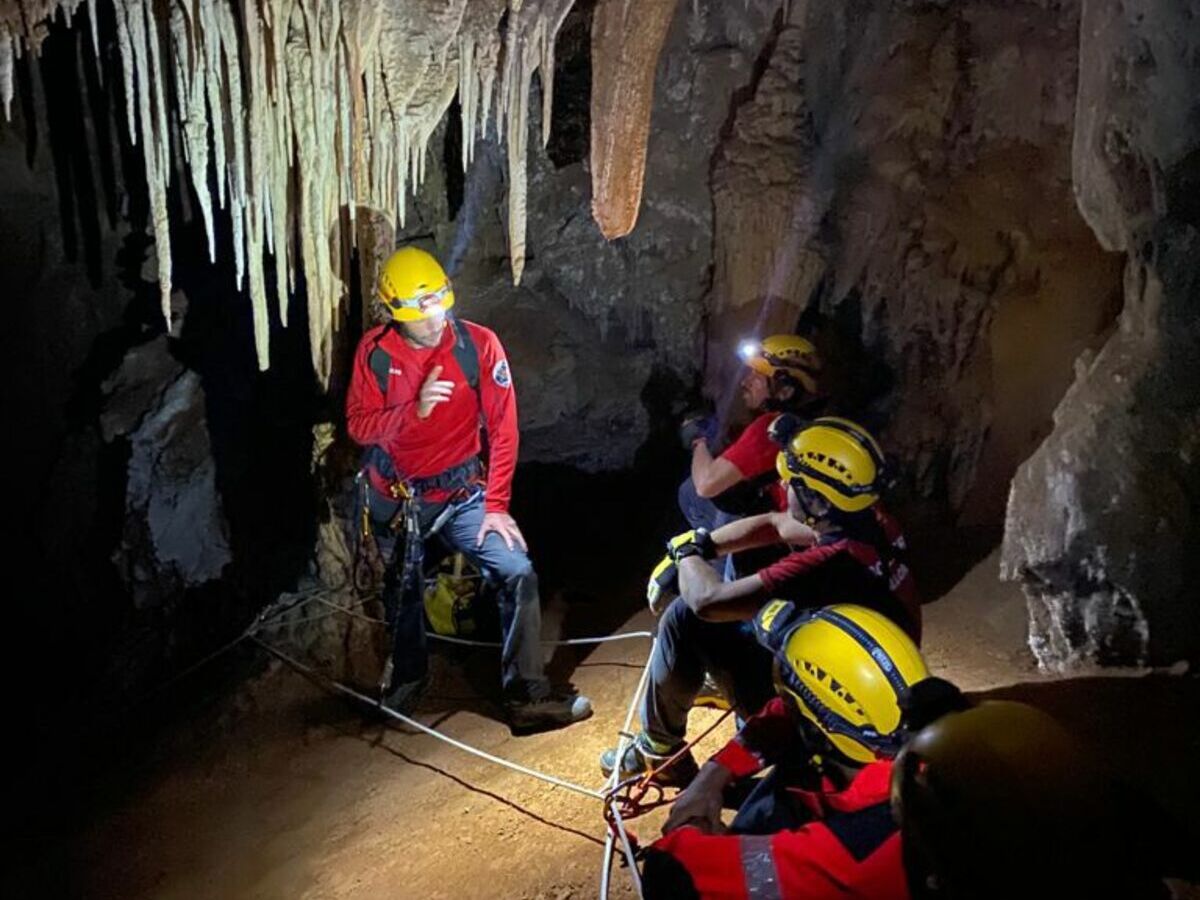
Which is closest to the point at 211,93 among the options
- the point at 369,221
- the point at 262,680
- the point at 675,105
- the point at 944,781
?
the point at 369,221

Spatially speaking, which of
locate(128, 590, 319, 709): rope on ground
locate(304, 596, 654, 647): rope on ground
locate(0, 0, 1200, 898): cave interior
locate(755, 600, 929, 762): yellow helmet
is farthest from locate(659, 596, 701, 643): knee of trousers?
locate(128, 590, 319, 709): rope on ground

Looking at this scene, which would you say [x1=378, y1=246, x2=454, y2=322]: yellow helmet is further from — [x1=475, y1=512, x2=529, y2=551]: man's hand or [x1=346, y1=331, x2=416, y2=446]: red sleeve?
[x1=475, y1=512, x2=529, y2=551]: man's hand

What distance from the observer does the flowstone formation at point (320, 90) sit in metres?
3.84

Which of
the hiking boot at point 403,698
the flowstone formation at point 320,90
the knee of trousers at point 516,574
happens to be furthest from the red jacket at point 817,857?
the flowstone formation at point 320,90

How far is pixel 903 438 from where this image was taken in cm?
623

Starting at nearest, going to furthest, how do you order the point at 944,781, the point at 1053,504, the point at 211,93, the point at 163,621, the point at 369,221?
1. the point at 944,781
2. the point at 1053,504
3. the point at 211,93
4. the point at 369,221
5. the point at 163,621

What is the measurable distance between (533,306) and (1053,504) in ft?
14.6

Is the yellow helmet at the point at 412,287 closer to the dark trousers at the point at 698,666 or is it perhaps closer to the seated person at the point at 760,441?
the seated person at the point at 760,441

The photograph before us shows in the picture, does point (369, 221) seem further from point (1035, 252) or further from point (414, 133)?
point (1035, 252)

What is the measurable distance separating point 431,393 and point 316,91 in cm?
135

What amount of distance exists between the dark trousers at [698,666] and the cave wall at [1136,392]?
138 cm

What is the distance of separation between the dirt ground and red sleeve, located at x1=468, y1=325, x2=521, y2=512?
3.15 ft

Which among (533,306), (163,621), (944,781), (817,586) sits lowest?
(163,621)

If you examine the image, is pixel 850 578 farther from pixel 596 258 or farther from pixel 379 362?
pixel 596 258
